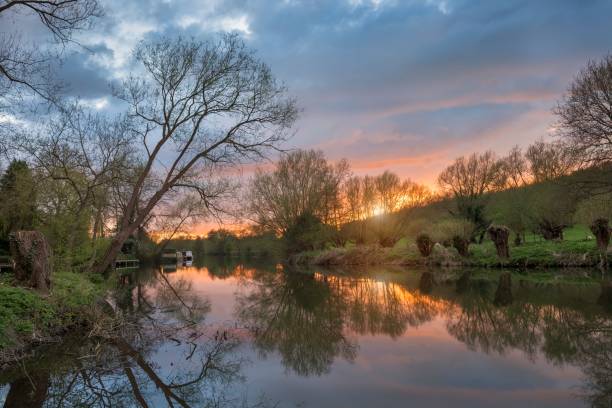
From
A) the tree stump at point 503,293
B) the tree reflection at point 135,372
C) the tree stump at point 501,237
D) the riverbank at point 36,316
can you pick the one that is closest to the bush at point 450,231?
the tree stump at point 501,237

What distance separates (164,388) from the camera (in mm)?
6160

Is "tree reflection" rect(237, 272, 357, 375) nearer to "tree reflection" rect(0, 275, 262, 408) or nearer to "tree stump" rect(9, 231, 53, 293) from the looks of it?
"tree reflection" rect(0, 275, 262, 408)

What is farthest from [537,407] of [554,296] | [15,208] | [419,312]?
[15,208]

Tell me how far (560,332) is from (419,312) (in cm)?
392

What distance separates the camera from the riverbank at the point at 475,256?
24703 millimetres

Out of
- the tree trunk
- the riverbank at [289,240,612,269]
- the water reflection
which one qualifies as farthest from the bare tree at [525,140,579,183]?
the tree trunk

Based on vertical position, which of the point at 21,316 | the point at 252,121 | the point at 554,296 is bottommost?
the point at 554,296

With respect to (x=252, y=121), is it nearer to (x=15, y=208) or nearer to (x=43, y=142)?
(x=43, y=142)

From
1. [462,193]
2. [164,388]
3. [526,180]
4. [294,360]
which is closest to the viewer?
[164,388]

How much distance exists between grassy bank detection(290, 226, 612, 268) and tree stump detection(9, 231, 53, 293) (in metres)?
24.1

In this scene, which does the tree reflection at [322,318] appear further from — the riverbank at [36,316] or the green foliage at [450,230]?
the green foliage at [450,230]

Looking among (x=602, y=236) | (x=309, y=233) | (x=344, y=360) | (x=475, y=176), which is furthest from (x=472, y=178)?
(x=344, y=360)

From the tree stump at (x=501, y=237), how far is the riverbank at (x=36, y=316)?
2224cm

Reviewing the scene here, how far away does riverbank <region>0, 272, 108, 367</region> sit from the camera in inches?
304
